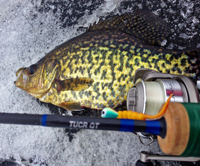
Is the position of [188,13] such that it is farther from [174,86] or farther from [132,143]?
[132,143]

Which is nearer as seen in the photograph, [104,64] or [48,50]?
[104,64]

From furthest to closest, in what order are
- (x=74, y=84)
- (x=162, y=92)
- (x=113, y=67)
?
(x=74, y=84) → (x=113, y=67) → (x=162, y=92)

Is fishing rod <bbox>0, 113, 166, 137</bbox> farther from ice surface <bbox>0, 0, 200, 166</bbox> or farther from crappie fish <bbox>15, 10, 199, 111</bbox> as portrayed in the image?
ice surface <bbox>0, 0, 200, 166</bbox>

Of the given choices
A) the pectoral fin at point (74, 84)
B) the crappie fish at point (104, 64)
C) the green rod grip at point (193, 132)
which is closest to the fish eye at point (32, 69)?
the crappie fish at point (104, 64)

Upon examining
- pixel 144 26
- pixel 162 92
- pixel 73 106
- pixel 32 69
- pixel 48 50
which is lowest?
pixel 73 106

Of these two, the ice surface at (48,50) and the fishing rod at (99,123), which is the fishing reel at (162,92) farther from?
the ice surface at (48,50)

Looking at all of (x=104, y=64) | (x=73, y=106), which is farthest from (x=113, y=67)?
(x=73, y=106)

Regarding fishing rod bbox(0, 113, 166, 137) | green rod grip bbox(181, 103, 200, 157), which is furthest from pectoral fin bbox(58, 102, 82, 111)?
green rod grip bbox(181, 103, 200, 157)

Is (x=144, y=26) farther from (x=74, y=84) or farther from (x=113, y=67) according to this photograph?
(x=74, y=84)
